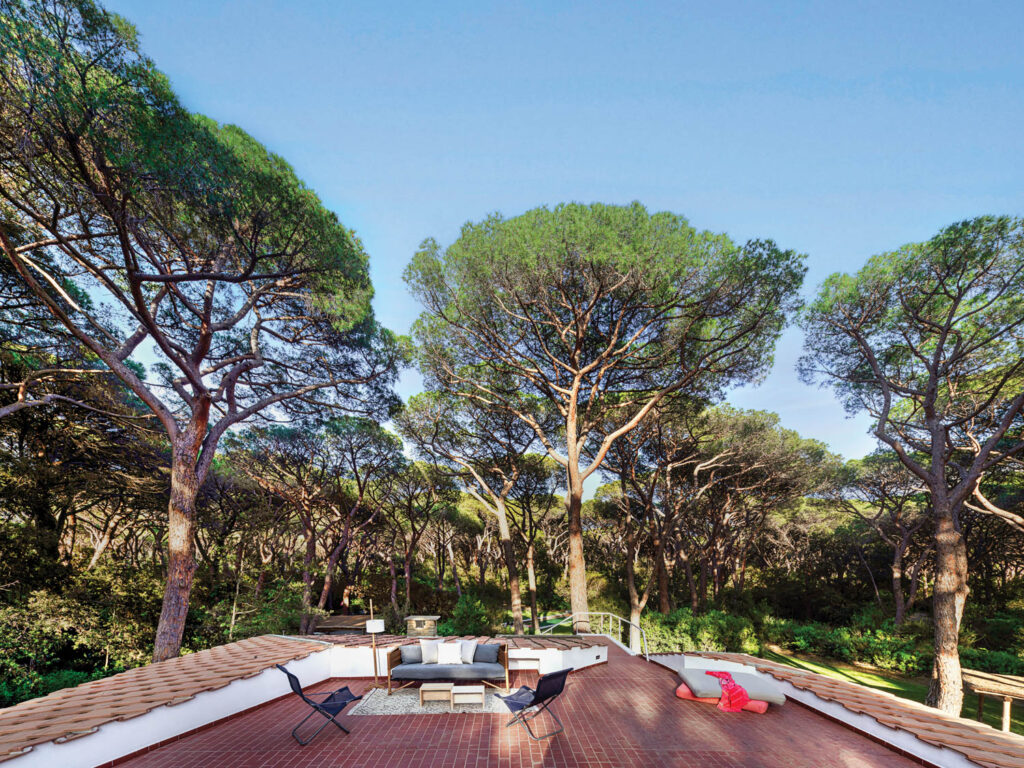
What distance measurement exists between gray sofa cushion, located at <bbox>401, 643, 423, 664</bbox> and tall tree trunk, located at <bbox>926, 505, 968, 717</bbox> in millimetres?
10104

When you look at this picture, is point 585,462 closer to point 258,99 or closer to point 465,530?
point 465,530

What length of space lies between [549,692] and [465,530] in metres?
18.7

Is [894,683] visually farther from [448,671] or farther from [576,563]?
[448,671]

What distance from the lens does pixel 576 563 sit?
939 centimetres

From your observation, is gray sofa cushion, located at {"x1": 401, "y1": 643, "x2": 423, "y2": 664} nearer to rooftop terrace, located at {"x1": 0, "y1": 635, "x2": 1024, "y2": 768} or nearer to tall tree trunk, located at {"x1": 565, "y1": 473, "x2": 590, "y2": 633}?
rooftop terrace, located at {"x1": 0, "y1": 635, "x2": 1024, "y2": 768}

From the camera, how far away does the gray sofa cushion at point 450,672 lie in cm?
536

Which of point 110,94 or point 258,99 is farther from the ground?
point 258,99

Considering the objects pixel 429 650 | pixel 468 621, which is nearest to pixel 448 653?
pixel 429 650

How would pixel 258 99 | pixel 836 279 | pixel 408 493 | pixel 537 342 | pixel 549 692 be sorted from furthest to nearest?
pixel 408 493 → pixel 537 342 → pixel 836 279 → pixel 258 99 → pixel 549 692

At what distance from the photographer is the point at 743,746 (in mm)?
3857

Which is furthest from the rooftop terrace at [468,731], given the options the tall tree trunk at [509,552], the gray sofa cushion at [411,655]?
the tall tree trunk at [509,552]

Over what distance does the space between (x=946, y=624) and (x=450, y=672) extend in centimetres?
996

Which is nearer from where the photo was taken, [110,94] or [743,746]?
[743,746]

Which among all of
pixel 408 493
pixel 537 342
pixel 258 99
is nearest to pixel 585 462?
pixel 537 342
